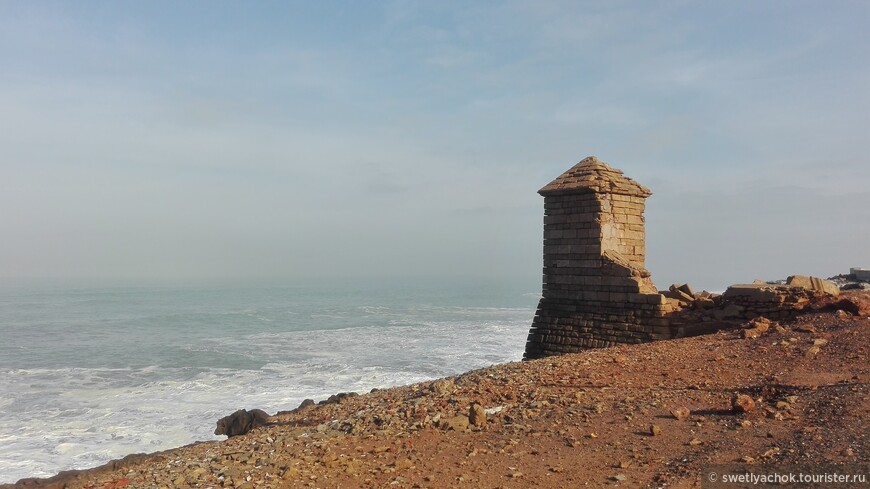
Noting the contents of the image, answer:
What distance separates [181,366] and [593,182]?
71.1 ft

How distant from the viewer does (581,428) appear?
668cm

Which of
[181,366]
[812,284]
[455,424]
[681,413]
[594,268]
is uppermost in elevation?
[594,268]

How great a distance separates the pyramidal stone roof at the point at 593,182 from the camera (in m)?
12.5

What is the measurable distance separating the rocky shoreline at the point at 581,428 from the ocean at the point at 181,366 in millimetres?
5519

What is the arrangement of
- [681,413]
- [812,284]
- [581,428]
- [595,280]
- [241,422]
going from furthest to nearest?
[241,422], [595,280], [812,284], [681,413], [581,428]

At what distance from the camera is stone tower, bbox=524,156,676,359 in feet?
39.7

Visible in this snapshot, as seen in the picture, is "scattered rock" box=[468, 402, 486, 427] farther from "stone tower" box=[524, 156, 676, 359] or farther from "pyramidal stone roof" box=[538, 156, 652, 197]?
"pyramidal stone roof" box=[538, 156, 652, 197]

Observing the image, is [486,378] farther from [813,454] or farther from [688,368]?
[813,454]

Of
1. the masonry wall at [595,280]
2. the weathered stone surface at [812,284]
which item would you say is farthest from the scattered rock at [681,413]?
the weathered stone surface at [812,284]

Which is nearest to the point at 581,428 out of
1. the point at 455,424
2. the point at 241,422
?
the point at 455,424

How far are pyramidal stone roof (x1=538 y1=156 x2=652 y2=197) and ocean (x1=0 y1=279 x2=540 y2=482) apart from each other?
31.2 feet

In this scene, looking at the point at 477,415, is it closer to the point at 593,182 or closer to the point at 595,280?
the point at 595,280

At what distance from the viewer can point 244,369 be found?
25.6 m

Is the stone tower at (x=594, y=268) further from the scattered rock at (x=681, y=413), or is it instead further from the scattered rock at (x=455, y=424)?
the scattered rock at (x=455, y=424)
